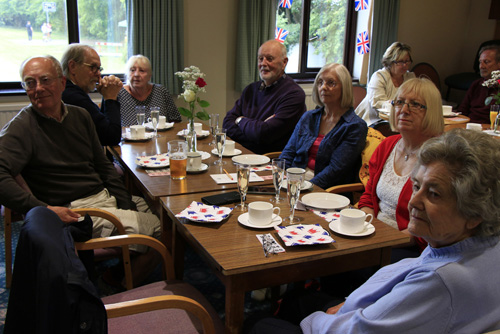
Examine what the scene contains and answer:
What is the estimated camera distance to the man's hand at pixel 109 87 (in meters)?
2.86

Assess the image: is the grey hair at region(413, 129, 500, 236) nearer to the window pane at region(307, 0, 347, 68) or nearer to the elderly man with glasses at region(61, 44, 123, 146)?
the elderly man with glasses at region(61, 44, 123, 146)

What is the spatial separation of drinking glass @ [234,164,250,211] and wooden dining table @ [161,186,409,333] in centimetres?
8

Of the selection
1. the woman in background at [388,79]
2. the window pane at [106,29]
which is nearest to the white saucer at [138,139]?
the window pane at [106,29]

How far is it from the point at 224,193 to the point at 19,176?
97 centimetres

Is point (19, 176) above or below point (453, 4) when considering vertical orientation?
below

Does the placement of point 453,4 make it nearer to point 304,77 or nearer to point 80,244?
point 304,77

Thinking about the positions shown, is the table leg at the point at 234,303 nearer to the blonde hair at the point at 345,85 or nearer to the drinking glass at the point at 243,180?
the drinking glass at the point at 243,180

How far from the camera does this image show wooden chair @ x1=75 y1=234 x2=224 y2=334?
4.28ft

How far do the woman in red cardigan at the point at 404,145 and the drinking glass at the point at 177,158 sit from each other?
932 mm

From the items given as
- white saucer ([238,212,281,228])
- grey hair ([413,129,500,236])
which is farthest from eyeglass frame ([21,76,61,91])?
grey hair ([413,129,500,236])

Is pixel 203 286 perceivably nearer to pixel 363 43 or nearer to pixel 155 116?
pixel 155 116

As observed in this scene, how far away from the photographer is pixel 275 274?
57.8 inches

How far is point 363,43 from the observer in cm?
608

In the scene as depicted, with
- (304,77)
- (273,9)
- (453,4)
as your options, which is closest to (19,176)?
(273,9)
